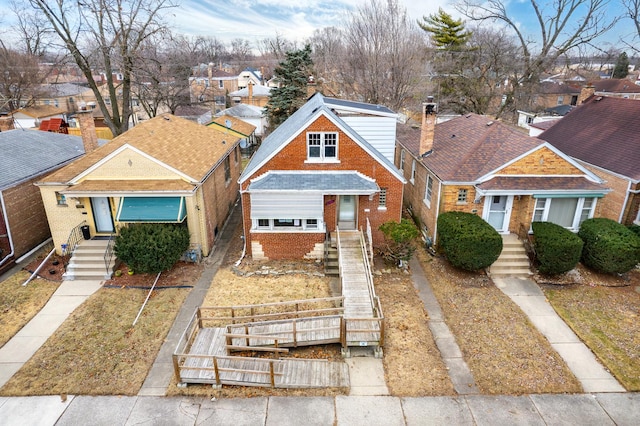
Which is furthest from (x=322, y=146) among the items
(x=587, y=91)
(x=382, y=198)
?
(x=587, y=91)

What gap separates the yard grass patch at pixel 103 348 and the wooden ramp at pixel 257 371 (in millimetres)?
A: 1571

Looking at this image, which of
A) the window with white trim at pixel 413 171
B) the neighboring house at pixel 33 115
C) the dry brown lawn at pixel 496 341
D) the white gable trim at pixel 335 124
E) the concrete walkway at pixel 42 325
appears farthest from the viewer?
the neighboring house at pixel 33 115

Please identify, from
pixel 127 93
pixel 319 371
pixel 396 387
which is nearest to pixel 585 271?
pixel 396 387

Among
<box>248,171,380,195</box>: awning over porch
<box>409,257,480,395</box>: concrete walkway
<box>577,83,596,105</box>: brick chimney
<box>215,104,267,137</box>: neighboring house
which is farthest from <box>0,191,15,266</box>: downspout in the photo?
<box>577,83,596,105</box>: brick chimney

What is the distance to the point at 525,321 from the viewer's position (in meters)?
13.5

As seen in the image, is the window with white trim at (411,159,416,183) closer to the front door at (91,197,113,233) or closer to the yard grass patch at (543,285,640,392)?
the yard grass patch at (543,285,640,392)

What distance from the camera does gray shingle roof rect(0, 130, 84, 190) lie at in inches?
710

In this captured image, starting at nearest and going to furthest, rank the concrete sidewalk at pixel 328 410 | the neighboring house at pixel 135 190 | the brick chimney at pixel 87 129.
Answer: the concrete sidewalk at pixel 328 410
the neighboring house at pixel 135 190
the brick chimney at pixel 87 129

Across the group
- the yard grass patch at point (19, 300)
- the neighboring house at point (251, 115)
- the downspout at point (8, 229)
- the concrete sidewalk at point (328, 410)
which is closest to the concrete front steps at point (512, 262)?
the concrete sidewalk at point (328, 410)

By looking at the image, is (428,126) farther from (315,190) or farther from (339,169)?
(315,190)

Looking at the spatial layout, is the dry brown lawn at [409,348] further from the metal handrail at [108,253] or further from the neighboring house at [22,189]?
the neighboring house at [22,189]

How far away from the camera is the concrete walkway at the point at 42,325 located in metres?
11.8

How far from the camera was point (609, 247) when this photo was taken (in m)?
15.6

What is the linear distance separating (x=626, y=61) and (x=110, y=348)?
112808 mm
